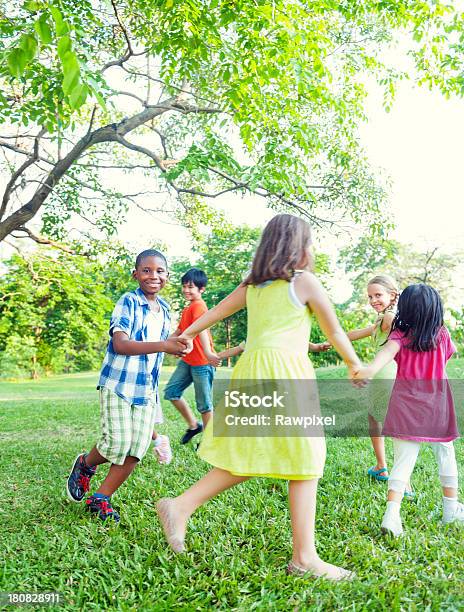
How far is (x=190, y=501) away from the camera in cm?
236

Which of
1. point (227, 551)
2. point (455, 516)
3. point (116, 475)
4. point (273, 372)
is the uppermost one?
point (273, 372)

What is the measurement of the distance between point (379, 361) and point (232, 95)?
3.57m

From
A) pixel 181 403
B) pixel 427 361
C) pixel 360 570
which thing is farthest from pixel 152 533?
pixel 181 403

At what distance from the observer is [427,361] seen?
2990 mm

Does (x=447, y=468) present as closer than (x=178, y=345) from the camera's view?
No

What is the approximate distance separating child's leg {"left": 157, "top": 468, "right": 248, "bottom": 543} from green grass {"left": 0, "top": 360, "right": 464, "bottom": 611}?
0.47ft

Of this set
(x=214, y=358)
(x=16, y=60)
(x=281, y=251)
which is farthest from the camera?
(x=214, y=358)

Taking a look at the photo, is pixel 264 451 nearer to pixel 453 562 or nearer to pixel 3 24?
pixel 453 562

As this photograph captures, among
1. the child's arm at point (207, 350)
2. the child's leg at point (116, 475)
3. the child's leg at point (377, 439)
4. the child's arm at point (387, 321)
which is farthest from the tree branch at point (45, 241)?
the child's leg at point (377, 439)

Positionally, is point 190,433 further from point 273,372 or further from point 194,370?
point 273,372

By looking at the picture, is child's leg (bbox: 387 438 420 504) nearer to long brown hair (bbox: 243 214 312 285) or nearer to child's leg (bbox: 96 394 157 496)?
long brown hair (bbox: 243 214 312 285)

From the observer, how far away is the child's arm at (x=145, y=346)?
8.80 ft

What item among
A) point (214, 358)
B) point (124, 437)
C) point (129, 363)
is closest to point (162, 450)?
point (214, 358)

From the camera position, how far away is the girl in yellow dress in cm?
221
